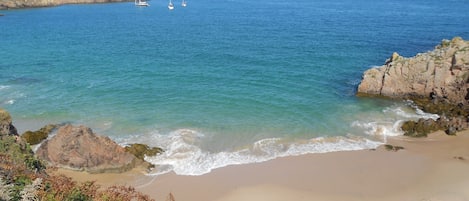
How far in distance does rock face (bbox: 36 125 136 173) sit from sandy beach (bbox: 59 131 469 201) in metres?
0.72

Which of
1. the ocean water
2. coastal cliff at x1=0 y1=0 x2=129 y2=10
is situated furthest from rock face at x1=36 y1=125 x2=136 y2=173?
coastal cliff at x1=0 y1=0 x2=129 y2=10

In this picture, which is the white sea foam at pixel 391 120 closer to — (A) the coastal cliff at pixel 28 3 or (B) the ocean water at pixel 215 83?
(B) the ocean water at pixel 215 83

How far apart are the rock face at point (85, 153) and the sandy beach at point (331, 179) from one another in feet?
2.37

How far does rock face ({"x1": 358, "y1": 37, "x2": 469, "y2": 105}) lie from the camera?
43.4 meters

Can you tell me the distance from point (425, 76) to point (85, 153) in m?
36.2

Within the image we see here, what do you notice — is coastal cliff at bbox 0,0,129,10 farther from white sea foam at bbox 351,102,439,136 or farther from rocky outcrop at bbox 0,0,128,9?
white sea foam at bbox 351,102,439,136

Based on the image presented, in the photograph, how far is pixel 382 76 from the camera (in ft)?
152

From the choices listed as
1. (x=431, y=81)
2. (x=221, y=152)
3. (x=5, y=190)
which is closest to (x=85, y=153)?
(x=221, y=152)

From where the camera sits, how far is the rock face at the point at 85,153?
2989 centimetres

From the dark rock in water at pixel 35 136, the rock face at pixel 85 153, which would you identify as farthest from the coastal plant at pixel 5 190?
the dark rock in water at pixel 35 136

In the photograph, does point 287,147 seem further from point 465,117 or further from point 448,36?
point 448,36

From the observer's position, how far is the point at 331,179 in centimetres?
2941

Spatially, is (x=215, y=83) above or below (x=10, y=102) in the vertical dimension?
above

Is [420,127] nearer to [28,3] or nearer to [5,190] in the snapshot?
[5,190]
